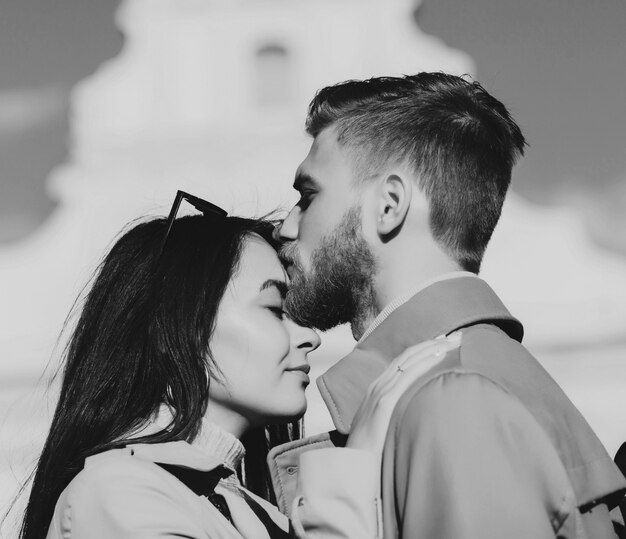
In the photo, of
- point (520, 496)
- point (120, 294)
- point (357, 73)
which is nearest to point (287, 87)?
point (357, 73)

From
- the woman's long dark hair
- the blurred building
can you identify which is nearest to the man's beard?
the woman's long dark hair

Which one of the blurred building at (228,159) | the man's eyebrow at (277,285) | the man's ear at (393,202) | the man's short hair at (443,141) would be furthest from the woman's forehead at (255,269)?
the blurred building at (228,159)

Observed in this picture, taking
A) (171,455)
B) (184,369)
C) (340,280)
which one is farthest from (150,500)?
(340,280)

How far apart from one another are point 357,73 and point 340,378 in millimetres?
5072

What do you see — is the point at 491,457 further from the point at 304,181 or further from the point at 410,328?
the point at 304,181

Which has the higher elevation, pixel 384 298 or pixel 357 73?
pixel 357 73

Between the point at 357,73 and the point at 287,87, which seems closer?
the point at 357,73

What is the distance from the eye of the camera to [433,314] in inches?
74.5

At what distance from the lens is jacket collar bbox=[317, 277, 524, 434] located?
1.88 m

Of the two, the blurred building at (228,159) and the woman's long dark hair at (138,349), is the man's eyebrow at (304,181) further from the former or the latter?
the blurred building at (228,159)

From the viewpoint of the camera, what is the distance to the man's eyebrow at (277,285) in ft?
7.89

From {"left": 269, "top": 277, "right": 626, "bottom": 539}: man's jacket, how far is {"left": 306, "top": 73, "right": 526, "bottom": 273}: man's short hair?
307 millimetres

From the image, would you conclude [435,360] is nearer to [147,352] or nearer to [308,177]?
[308,177]

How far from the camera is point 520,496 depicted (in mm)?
1521
